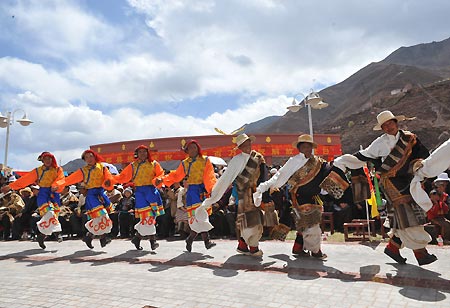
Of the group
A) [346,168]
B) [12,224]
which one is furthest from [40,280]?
[12,224]

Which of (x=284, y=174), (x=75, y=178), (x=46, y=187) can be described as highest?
(x=75, y=178)

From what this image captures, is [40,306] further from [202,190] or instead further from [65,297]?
[202,190]

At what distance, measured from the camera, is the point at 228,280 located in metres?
4.66

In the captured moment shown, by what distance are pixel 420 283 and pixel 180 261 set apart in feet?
11.5

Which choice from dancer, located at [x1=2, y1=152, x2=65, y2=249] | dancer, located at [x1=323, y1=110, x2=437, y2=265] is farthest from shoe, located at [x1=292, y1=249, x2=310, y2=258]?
dancer, located at [x1=2, y1=152, x2=65, y2=249]

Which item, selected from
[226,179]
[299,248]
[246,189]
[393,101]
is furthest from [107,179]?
[393,101]

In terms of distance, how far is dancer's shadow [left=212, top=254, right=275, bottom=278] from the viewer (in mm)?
5117

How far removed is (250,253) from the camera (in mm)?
5961

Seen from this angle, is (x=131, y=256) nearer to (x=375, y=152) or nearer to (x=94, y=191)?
(x=94, y=191)

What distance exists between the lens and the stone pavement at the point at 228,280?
3793 millimetres

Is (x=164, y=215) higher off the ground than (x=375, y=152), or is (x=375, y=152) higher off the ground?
(x=375, y=152)

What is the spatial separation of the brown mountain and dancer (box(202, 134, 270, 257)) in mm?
42143

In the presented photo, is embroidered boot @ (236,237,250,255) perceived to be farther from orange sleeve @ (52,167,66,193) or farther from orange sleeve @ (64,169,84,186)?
orange sleeve @ (52,167,66,193)

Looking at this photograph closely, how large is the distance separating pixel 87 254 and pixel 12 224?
4824 millimetres
